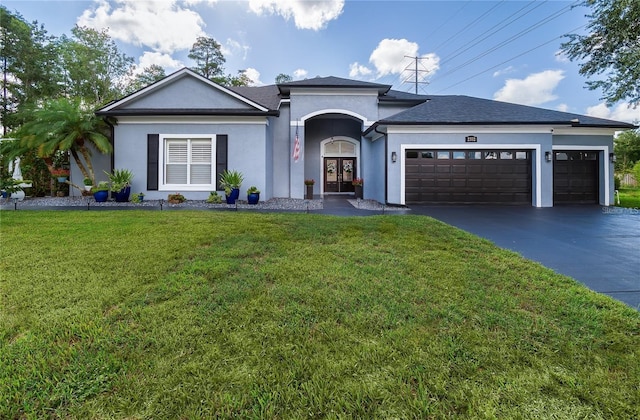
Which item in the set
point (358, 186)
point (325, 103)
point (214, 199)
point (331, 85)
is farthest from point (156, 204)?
point (358, 186)

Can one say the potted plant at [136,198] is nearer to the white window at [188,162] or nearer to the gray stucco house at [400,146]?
the gray stucco house at [400,146]

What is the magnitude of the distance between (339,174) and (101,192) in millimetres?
11629

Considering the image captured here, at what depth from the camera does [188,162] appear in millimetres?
12414

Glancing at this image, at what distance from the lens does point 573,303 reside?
329 cm

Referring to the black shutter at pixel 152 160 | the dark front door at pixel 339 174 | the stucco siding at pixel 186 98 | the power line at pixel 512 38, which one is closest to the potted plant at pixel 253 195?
the stucco siding at pixel 186 98

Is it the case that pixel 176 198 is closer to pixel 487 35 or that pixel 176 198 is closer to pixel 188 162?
pixel 188 162

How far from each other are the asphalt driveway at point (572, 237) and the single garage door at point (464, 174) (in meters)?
0.83

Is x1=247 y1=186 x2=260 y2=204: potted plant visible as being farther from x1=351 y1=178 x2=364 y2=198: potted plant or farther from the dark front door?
the dark front door

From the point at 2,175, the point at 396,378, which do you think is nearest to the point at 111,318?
the point at 396,378

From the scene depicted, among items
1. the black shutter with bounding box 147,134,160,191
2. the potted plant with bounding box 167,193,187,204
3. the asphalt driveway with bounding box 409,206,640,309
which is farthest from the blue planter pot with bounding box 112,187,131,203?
the asphalt driveway with bounding box 409,206,640,309

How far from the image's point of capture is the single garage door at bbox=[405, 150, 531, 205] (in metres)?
12.3

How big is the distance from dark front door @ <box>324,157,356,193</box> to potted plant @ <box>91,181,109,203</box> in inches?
418

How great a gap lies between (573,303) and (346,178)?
15.5 meters

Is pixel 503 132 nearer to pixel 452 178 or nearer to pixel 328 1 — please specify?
pixel 452 178
